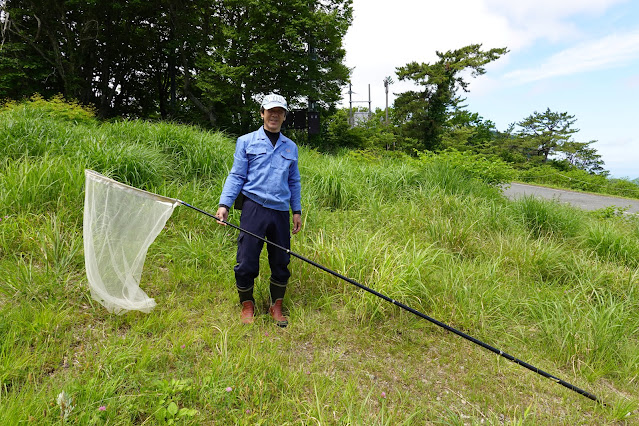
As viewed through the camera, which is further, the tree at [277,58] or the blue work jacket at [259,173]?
the tree at [277,58]

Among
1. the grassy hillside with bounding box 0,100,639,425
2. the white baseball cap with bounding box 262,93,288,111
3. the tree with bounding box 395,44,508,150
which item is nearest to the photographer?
the grassy hillside with bounding box 0,100,639,425

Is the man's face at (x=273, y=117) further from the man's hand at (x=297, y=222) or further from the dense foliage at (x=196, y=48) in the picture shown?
the dense foliage at (x=196, y=48)

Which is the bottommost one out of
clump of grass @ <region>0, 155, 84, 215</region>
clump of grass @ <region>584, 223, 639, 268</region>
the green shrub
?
clump of grass @ <region>584, 223, 639, 268</region>

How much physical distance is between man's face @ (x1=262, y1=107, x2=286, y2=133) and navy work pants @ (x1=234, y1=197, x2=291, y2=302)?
56cm

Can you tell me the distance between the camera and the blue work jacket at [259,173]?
2.29 metres

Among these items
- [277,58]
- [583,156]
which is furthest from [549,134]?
[277,58]

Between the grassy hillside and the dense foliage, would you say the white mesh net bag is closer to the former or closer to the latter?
the grassy hillside

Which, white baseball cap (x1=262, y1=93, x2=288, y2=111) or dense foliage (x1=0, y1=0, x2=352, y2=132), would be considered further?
dense foliage (x1=0, y1=0, x2=352, y2=132)

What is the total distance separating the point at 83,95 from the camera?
42.2 feet

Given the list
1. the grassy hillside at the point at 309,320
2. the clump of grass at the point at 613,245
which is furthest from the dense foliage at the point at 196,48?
the clump of grass at the point at 613,245

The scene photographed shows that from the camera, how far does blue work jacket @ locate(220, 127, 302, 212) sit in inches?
90.0

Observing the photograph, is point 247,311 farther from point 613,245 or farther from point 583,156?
point 583,156

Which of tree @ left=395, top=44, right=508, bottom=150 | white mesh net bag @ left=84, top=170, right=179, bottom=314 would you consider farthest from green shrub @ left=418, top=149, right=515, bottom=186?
tree @ left=395, top=44, right=508, bottom=150

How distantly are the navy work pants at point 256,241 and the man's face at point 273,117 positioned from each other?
56cm
